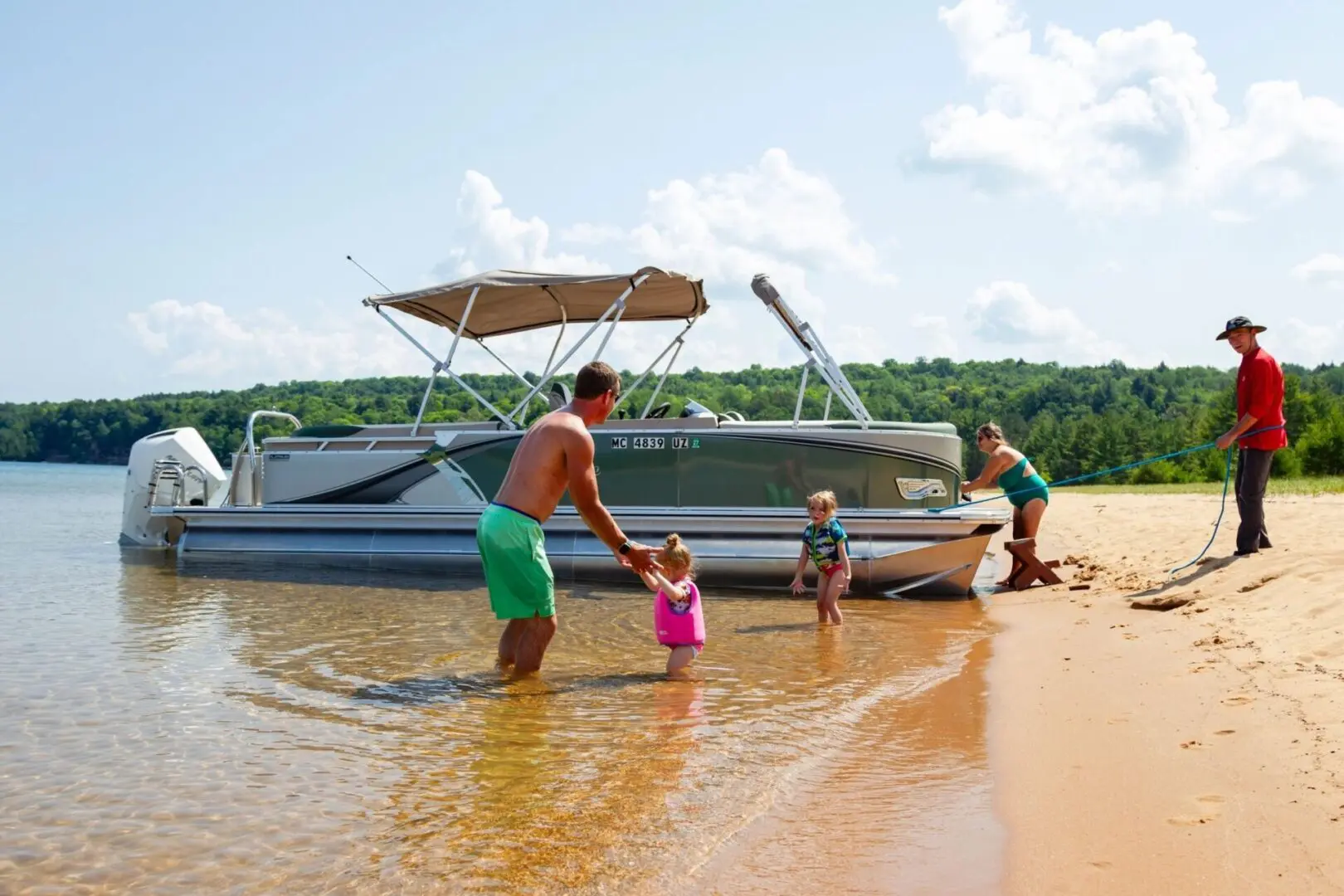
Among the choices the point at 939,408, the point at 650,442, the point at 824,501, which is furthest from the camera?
the point at 939,408

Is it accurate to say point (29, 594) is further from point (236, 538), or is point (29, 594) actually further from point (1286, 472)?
point (1286, 472)

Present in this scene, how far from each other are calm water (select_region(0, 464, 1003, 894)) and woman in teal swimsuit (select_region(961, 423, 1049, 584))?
8.11 feet

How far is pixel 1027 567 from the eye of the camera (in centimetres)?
1071

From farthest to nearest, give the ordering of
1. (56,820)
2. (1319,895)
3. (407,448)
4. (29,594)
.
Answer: (407,448), (29,594), (56,820), (1319,895)

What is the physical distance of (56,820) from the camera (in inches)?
150

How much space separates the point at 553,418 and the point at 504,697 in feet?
4.88

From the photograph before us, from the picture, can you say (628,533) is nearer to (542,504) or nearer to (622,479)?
(622,479)

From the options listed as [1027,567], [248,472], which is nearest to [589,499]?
[1027,567]

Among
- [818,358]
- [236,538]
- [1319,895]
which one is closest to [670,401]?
[818,358]

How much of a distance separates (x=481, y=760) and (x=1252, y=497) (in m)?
6.81

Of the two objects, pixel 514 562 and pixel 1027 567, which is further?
pixel 1027 567

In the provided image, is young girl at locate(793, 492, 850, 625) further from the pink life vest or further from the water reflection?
the pink life vest

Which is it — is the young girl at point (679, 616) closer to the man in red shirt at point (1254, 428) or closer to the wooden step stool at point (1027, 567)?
the man in red shirt at point (1254, 428)

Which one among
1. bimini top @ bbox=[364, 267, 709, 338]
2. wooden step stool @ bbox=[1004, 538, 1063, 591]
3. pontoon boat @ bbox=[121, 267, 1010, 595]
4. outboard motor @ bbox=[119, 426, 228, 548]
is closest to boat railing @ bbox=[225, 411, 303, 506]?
pontoon boat @ bbox=[121, 267, 1010, 595]
